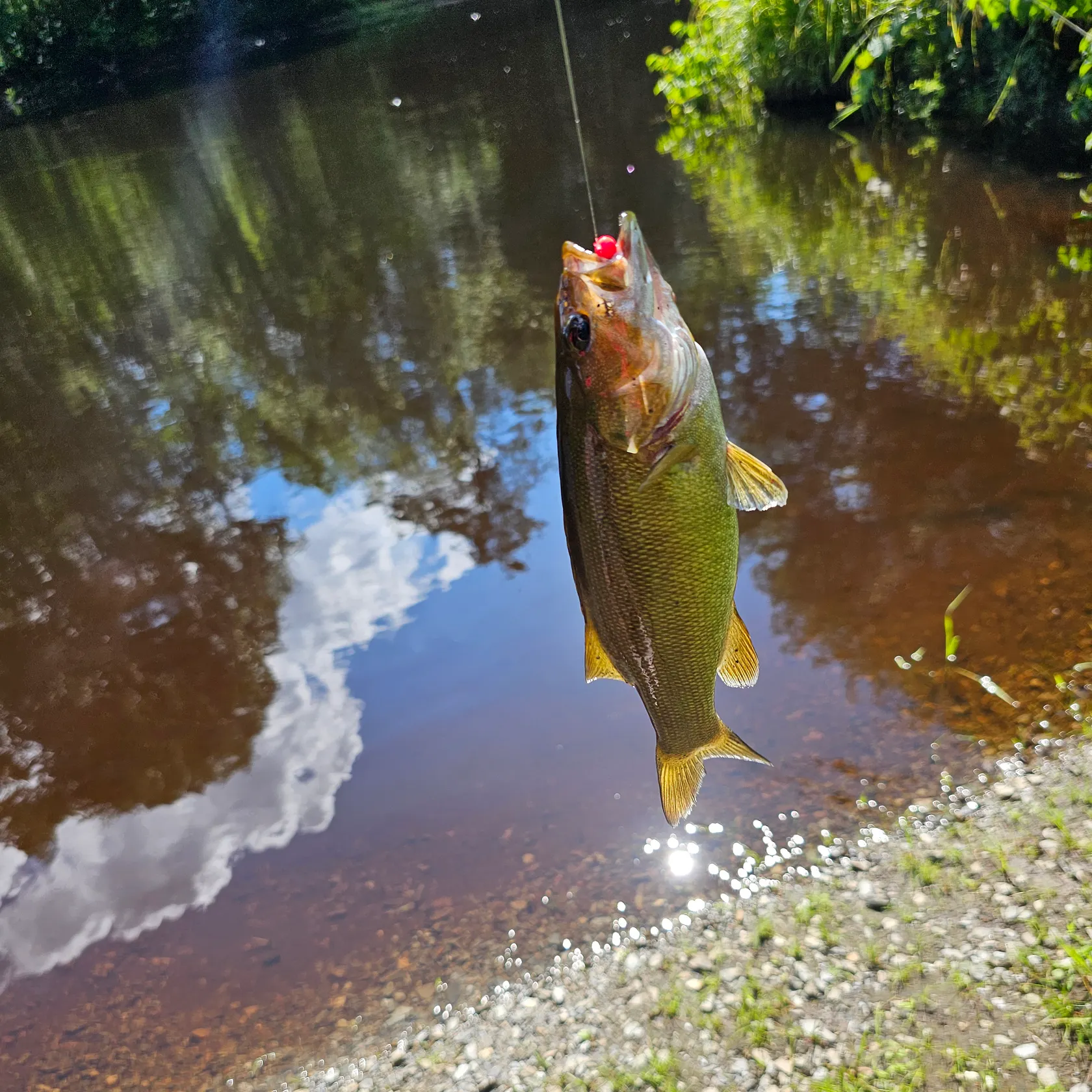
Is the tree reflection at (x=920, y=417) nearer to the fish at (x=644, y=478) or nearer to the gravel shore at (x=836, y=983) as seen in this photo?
the gravel shore at (x=836, y=983)

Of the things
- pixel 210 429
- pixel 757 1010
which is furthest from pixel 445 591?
pixel 210 429

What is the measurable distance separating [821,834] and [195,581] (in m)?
4.81

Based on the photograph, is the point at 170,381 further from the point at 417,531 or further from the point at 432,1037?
the point at 432,1037

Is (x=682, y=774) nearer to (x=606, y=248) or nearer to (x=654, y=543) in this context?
(x=654, y=543)

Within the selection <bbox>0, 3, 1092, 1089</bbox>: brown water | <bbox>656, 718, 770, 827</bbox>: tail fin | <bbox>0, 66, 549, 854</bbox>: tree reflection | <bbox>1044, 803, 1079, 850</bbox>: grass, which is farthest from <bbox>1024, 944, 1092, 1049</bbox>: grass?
<bbox>0, 66, 549, 854</bbox>: tree reflection

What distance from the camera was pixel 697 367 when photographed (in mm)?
2076

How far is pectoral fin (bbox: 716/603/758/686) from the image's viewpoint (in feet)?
8.20

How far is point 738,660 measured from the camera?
8.31 ft

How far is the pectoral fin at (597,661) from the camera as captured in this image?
236 cm

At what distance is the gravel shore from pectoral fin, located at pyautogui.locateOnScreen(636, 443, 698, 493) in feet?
7.51

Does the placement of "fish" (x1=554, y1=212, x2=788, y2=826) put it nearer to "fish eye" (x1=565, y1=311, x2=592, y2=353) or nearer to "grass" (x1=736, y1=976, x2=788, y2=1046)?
"fish eye" (x1=565, y1=311, x2=592, y2=353)

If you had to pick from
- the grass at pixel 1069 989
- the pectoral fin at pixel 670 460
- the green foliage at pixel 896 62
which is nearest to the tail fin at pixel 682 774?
the pectoral fin at pixel 670 460

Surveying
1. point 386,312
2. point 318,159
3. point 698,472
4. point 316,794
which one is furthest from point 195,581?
point 318,159

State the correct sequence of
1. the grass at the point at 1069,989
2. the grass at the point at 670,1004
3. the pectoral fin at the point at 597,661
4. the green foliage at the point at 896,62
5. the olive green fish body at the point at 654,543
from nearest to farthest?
the olive green fish body at the point at 654,543 → the pectoral fin at the point at 597,661 → the grass at the point at 1069,989 → the grass at the point at 670,1004 → the green foliage at the point at 896,62
